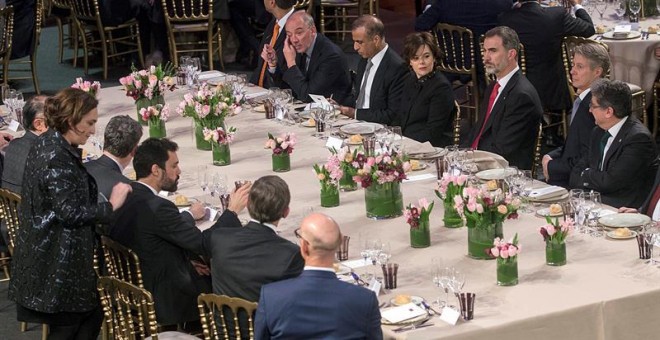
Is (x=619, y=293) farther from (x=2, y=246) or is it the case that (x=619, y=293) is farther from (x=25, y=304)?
(x=2, y=246)

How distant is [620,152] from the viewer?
22.7 feet

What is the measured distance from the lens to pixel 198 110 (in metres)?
7.45

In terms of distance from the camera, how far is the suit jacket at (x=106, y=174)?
6.44 metres

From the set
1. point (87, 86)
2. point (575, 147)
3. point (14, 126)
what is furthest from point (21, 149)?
point (575, 147)

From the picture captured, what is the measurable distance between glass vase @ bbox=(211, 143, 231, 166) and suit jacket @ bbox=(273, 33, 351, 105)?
1623 mm

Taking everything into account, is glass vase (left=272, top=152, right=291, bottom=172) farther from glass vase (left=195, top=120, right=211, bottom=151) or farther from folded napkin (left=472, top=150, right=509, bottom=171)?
folded napkin (left=472, top=150, right=509, bottom=171)

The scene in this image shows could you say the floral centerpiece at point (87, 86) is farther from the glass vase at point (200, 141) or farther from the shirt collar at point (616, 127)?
the shirt collar at point (616, 127)

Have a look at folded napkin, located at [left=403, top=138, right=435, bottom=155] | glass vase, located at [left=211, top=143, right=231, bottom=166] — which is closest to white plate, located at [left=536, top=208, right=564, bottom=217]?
folded napkin, located at [left=403, top=138, right=435, bottom=155]

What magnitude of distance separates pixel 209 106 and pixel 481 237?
89.4 inches

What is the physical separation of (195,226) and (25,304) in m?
0.83

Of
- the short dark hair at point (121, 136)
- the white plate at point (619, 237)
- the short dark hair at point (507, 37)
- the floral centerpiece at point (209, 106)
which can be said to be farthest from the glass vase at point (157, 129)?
the white plate at point (619, 237)

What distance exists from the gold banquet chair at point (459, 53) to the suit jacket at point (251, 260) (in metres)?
5.04

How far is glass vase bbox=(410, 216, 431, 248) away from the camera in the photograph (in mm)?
5918

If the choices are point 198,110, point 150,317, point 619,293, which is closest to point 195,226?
point 150,317
